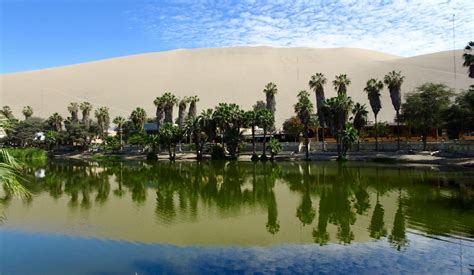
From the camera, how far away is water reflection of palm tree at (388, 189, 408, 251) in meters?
18.2

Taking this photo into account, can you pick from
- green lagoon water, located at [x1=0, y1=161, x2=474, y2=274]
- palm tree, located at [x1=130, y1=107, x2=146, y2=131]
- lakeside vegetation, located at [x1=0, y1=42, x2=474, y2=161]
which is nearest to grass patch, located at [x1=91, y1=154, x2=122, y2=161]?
lakeside vegetation, located at [x1=0, y1=42, x2=474, y2=161]

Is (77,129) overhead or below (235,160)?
overhead

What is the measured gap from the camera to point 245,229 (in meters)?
21.5

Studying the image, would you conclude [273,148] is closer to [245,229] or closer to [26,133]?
[245,229]

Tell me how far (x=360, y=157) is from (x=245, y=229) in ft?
168

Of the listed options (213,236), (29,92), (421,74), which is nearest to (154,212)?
(213,236)

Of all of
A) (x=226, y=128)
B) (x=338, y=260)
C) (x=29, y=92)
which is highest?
(x=29, y=92)

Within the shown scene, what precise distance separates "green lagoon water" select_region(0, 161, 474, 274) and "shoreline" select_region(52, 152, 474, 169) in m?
19.7

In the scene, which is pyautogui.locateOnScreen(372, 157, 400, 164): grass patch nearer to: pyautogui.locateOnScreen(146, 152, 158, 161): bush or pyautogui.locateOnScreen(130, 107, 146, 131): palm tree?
pyautogui.locateOnScreen(146, 152, 158, 161): bush

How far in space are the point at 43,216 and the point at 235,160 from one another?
173 ft

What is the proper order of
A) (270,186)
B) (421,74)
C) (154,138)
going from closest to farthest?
(270,186) < (154,138) < (421,74)

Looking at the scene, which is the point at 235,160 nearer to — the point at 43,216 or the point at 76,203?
the point at 76,203

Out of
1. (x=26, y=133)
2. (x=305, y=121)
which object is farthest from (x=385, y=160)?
(x=26, y=133)

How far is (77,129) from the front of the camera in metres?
98.8
